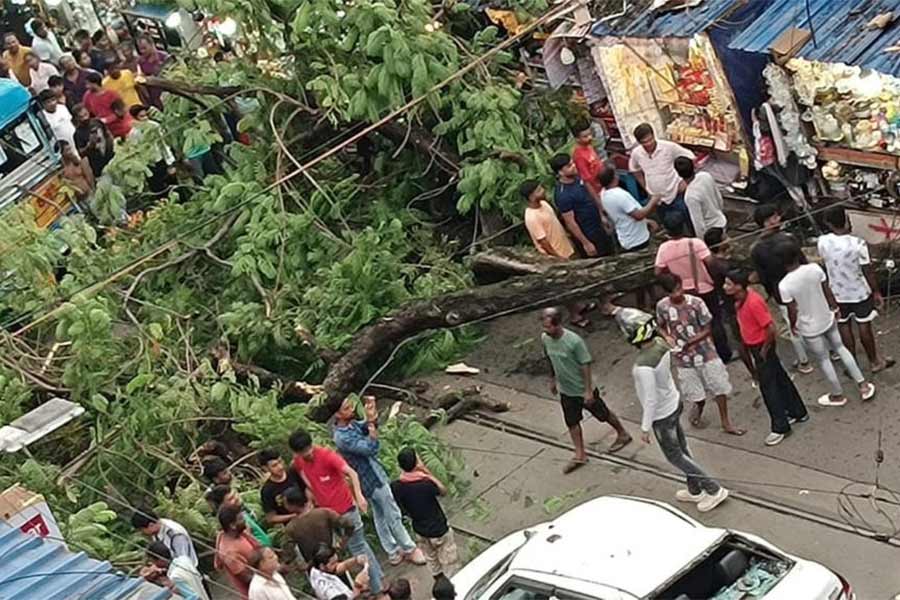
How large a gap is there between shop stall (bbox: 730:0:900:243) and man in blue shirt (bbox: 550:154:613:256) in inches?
71.8

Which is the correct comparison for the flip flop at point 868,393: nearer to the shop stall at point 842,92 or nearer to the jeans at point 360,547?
the shop stall at point 842,92

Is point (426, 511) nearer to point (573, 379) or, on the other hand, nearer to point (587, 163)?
point (573, 379)

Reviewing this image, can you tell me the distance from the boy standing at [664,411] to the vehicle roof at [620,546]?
107cm

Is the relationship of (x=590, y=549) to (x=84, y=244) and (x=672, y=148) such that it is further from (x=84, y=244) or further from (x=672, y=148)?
(x=84, y=244)

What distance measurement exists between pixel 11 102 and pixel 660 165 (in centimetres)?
807

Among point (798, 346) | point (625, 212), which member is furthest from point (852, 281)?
point (625, 212)

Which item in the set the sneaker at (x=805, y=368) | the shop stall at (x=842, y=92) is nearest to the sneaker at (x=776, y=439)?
the sneaker at (x=805, y=368)

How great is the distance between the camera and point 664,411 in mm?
11398

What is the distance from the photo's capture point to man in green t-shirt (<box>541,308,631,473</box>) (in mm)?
11914

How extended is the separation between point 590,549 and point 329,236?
244 inches

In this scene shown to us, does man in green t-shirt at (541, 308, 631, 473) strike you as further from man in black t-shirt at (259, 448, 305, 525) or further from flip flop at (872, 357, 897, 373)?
man in black t-shirt at (259, 448, 305, 525)

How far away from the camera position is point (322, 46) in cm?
1515

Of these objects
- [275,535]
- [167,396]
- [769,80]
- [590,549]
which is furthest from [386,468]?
[769,80]

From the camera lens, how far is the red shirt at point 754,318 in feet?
38.7
